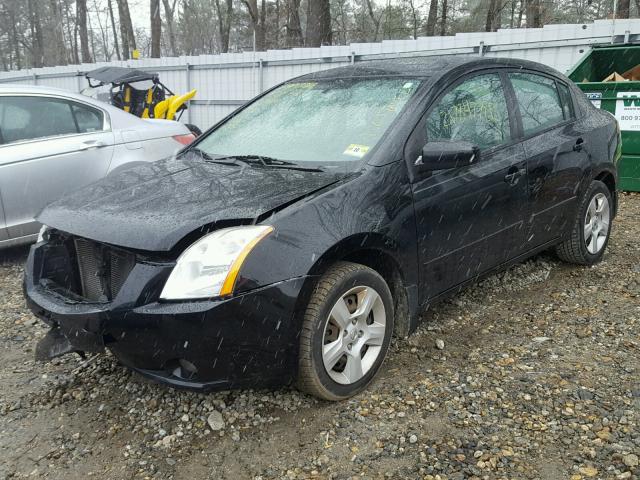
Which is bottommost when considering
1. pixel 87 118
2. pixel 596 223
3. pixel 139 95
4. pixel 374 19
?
pixel 596 223

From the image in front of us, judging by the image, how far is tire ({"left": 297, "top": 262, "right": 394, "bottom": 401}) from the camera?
8.58 ft

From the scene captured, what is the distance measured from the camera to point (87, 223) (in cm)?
272

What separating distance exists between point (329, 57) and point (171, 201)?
8.94m

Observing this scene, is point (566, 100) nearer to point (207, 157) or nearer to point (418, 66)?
point (418, 66)

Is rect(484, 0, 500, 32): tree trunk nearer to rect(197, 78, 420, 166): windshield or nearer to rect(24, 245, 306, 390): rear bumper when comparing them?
rect(197, 78, 420, 166): windshield

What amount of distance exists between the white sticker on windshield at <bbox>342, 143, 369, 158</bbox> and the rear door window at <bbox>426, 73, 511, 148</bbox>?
399 mm

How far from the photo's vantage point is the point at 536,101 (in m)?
4.06

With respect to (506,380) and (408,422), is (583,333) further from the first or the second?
(408,422)

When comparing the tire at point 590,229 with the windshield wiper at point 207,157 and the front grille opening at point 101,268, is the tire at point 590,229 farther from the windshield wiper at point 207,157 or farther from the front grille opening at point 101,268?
the front grille opening at point 101,268

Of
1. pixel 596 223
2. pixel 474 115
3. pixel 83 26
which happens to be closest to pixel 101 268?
pixel 474 115

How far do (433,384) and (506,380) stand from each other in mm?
391

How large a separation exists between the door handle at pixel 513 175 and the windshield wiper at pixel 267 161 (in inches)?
50.7

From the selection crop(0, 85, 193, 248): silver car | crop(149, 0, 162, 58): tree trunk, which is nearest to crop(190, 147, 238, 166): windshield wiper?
crop(0, 85, 193, 248): silver car

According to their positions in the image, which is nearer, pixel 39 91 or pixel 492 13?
pixel 39 91
